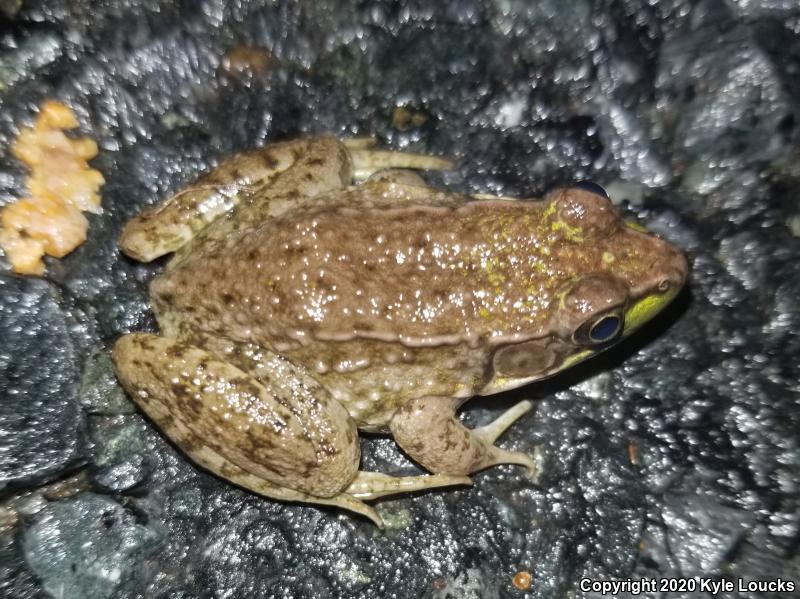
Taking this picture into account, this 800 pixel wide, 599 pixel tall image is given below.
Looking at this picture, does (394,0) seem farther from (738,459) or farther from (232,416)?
(738,459)

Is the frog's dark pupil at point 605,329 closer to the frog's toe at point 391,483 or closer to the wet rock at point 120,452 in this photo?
the frog's toe at point 391,483

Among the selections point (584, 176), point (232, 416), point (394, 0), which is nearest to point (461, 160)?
point (584, 176)

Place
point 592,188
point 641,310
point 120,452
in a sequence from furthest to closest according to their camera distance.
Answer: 1. point 120,452
2. point 592,188
3. point 641,310

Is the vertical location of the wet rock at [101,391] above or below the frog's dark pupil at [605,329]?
above

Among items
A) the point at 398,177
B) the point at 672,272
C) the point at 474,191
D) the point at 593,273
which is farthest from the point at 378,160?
the point at 672,272

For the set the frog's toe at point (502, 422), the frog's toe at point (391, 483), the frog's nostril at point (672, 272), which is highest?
the frog's nostril at point (672, 272)

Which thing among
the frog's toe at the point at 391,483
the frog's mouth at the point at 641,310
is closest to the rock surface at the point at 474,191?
the frog's toe at the point at 391,483

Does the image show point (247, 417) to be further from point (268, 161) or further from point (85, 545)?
point (268, 161)
